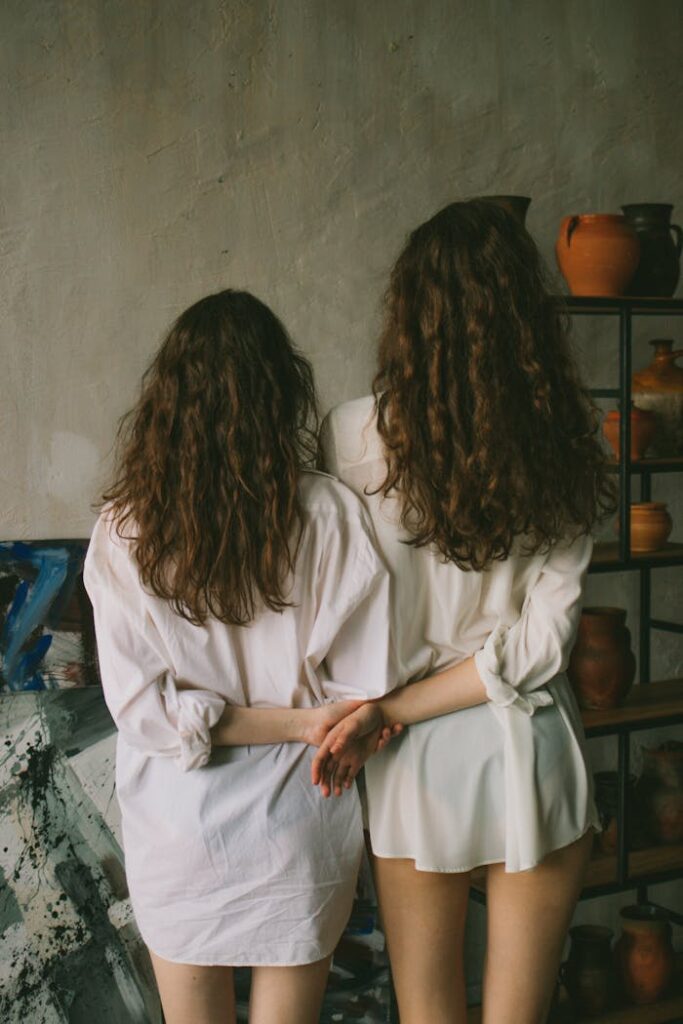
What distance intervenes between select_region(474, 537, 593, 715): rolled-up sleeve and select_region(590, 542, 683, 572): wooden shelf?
76cm

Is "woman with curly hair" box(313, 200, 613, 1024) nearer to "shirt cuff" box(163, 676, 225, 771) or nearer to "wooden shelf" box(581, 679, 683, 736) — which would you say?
"shirt cuff" box(163, 676, 225, 771)

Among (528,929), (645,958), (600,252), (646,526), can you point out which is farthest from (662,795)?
(600,252)

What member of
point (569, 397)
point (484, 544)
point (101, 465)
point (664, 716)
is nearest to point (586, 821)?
point (484, 544)

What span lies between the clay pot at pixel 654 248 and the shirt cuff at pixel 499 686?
1.19 metres

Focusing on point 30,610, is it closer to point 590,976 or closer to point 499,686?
point 499,686

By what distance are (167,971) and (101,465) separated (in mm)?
1168

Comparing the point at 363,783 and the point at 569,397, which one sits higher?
the point at 569,397

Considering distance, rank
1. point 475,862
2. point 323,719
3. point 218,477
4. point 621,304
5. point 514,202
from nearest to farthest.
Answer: point 218,477
point 323,719
point 475,862
point 514,202
point 621,304

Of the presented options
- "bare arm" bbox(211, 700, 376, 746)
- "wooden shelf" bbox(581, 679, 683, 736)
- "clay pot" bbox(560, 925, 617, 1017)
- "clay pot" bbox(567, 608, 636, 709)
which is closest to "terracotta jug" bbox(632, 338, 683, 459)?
"clay pot" bbox(567, 608, 636, 709)

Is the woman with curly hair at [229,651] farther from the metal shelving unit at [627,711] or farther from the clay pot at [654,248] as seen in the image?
the clay pot at [654,248]

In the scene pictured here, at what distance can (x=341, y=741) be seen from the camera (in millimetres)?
1646

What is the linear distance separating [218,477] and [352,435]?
27 cm

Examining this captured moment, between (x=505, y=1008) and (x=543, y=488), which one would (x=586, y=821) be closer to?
(x=505, y=1008)

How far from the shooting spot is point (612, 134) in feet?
9.56
